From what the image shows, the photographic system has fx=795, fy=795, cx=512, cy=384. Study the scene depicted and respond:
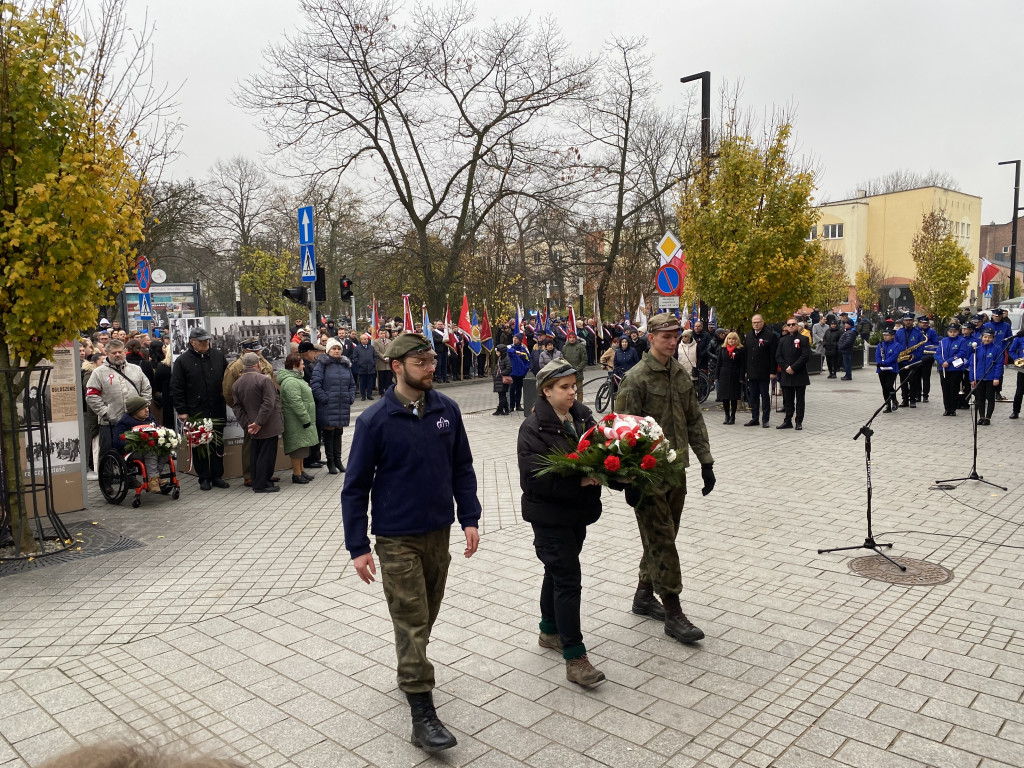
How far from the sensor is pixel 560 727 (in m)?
4.19

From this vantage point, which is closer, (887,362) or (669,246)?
(887,362)

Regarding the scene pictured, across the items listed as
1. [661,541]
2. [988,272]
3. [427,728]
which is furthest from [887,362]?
[988,272]

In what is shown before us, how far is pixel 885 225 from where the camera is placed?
242ft

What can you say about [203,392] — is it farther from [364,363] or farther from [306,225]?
[364,363]

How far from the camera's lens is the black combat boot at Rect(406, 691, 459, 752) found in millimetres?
3922

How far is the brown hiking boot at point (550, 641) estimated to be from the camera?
517cm

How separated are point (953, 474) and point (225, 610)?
8.98m

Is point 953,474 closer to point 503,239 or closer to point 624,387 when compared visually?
point 624,387

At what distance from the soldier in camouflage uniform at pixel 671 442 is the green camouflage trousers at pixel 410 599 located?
168cm

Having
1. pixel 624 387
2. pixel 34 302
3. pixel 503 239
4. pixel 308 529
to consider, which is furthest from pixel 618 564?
pixel 503 239

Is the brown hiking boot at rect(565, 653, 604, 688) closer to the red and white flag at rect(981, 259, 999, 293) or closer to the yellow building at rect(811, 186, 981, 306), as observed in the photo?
the red and white flag at rect(981, 259, 999, 293)

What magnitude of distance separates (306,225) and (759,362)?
340 inches

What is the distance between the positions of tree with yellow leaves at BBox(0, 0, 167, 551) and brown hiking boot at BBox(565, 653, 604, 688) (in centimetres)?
553

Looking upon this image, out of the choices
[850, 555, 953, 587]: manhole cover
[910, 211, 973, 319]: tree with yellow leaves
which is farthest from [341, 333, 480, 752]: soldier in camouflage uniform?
[910, 211, 973, 319]: tree with yellow leaves
